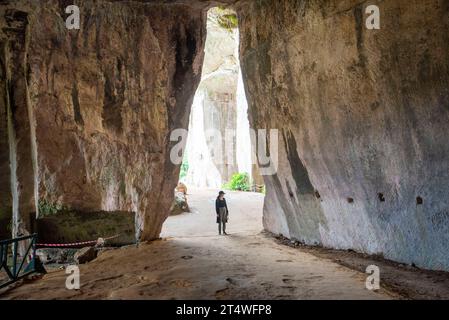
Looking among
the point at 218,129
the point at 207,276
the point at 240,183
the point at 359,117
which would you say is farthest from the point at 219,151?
the point at 207,276

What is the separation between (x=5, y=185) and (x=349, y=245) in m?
9.10

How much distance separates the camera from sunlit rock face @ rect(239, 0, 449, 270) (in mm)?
5773

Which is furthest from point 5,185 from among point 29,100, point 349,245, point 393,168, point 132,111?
point 393,168

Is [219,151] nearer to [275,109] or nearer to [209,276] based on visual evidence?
[275,109]

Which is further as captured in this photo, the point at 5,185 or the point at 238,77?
the point at 238,77

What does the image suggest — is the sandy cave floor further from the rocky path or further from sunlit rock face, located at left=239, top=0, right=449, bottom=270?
sunlit rock face, located at left=239, top=0, right=449, bottom=270

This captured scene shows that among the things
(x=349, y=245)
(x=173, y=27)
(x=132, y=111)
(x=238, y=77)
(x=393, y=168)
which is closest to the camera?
(x=393, y=168)

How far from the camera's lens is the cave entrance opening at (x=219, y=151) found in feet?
62.4

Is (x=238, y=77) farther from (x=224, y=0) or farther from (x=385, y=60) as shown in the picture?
(x=385, y=60)

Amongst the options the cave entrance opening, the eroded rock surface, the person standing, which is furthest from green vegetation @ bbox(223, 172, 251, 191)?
the eroded rock surface

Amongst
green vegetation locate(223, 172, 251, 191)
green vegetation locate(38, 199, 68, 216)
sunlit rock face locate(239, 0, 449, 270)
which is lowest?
green vegetation locate(223, 172, 251, 191)

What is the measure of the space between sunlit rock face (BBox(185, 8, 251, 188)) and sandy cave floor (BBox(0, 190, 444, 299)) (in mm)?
20997

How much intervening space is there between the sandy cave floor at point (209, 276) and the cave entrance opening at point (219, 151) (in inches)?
300

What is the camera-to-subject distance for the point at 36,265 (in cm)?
619
